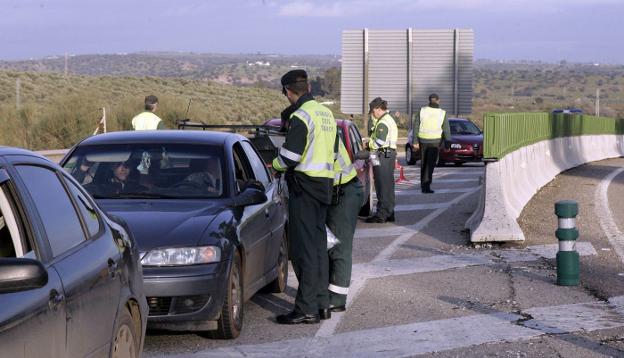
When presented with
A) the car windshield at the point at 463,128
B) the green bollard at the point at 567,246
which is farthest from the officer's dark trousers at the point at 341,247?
the car windshield at the point at 463,128

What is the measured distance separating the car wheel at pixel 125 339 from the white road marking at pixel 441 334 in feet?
6.07

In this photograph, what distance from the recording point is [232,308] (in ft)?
27.2

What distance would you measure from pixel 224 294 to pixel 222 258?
25 centimetres

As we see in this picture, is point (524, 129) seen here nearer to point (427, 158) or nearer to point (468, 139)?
point (427, 158)

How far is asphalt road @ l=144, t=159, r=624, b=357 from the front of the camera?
26.6 feet

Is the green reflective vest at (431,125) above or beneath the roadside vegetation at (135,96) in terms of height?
above

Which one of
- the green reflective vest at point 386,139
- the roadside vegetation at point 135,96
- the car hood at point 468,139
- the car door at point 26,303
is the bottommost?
the roadside vegetation at point 135,96

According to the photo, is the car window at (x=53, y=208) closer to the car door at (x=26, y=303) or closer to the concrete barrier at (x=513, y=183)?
the car door at (x=26, y=303)

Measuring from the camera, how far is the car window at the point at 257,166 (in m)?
10.2

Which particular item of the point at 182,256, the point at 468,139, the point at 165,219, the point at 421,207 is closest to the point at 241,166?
the point at 165,219

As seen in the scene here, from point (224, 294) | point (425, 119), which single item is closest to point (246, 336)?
point (224, 294)

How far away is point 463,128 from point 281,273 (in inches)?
926

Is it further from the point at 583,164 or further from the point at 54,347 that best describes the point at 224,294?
the point at 583,164

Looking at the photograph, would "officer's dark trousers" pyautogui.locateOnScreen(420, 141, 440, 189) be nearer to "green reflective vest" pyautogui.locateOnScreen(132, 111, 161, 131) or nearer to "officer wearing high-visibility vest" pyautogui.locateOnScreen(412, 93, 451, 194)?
"officer wearing high-visibility vest" pyautogui.locateOnScreen(412, 93, 451, 194)
